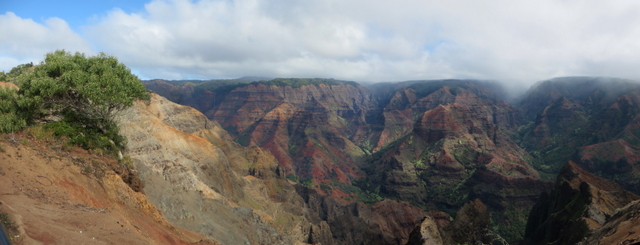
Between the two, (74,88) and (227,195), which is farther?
(227,195)

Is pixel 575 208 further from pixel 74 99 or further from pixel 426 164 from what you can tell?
pixel 426 164

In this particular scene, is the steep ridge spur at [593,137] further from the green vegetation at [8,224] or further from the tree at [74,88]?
the green vegetation at [8,224]

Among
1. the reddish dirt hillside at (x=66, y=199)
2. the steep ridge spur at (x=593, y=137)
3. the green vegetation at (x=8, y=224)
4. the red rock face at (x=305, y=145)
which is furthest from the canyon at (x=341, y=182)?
the red rock face at (x=305, y=145)

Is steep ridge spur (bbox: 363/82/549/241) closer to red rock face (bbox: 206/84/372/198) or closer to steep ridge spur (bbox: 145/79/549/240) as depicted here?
steep ridge spur (bbox: 145/79/549/240)

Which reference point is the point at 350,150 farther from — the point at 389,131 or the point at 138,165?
the point at 138,165

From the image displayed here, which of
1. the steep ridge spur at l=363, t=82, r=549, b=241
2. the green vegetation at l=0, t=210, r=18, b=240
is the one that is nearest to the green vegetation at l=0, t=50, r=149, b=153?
the green vegetation at l=0, t=210, r=18, b=240

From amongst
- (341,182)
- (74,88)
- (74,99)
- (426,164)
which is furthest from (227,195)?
(426,164)
